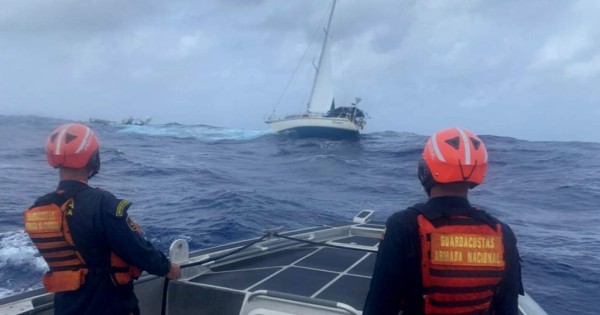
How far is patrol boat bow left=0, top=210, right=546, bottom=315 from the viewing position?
3.63m

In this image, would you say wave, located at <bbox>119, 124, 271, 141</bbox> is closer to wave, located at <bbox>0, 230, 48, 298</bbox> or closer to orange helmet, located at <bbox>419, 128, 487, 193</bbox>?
wave, located at <bbox>0, 230, 48, 298</bbox>

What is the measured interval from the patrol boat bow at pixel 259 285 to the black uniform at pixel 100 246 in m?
0.59

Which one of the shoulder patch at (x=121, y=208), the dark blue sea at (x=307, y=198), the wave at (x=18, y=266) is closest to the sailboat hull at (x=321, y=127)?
the dark blue sea at (x=307, y=198)

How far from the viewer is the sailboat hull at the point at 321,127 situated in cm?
4378

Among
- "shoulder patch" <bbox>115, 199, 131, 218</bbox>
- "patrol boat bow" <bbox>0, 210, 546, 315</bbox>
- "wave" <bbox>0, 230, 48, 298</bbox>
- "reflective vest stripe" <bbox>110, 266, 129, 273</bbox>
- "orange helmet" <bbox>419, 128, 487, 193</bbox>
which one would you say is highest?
"orange helmet" <bbox>419, 128, 487, 193</bbox>

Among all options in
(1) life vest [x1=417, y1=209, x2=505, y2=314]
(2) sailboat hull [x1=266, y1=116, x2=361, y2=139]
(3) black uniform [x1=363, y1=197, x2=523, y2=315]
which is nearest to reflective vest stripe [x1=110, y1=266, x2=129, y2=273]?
(3) black uniform [x1=363, y1=197, x2=523, y2=315]

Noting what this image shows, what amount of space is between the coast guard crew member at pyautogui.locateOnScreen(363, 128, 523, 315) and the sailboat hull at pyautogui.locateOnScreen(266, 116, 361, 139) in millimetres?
41148

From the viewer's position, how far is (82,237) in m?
3.19

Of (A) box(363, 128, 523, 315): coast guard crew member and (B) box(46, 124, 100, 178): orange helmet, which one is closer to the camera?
(A) box(363, 128, 523, 315): coast guard crew member

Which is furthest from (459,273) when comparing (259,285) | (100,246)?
(259,285)

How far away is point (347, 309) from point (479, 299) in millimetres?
1116

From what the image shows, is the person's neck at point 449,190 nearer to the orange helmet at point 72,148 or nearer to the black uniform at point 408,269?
the black uniform at point 408,269

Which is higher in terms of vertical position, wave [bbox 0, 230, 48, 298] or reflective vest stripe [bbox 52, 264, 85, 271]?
reflective vest stripe [bbox 52, 264, 85, 271]

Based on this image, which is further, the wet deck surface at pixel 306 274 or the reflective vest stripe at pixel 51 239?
the wet deck surface at pixel 306 274
